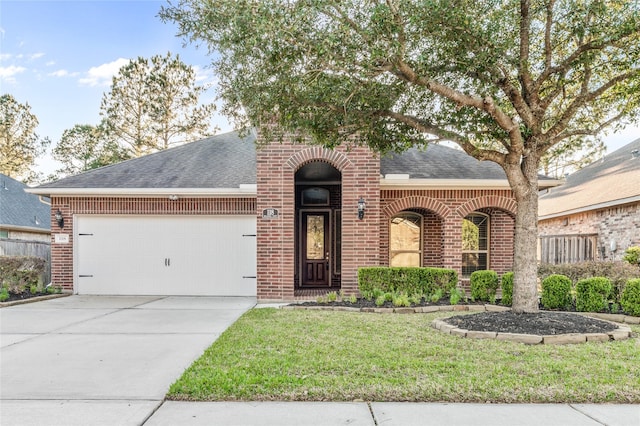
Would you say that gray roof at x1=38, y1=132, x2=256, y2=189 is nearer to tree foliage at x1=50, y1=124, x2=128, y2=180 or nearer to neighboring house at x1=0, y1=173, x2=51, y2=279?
neighboring house at x1=0, y1=173, x2=51, y2=279

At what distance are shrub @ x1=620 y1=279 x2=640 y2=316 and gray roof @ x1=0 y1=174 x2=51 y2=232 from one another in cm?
1711

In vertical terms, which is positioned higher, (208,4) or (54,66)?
(54,66)

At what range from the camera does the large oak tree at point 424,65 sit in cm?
515

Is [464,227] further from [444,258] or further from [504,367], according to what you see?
[504,367]

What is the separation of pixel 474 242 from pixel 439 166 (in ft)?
7.33

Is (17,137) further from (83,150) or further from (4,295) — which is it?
(4,295)

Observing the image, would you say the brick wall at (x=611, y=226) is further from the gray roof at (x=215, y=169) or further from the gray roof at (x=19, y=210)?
the gray roof at (x=19, y=210)

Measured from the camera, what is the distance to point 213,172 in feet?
36.2

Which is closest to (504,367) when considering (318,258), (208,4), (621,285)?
(621,285)

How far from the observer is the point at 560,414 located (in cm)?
328

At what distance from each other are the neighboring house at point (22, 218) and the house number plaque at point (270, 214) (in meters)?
7.45

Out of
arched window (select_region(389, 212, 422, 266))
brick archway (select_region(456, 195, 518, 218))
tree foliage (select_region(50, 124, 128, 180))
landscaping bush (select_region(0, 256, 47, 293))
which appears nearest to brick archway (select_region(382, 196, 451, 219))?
brick archway (select_region(456, 195, 518, 218))

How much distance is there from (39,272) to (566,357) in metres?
11.2

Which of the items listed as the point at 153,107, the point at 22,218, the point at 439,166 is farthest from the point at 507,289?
the point at 153,107
